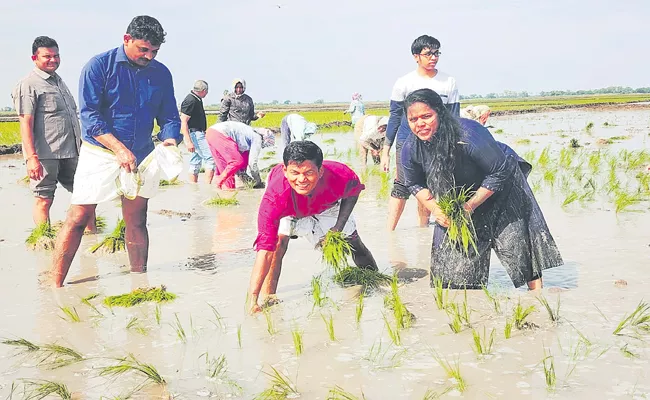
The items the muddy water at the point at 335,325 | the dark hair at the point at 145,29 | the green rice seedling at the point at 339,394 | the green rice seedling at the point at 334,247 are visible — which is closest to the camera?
the green rice seedling at the point at 339,394

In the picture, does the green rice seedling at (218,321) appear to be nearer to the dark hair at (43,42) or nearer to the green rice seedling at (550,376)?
the green rice seedling at (550,376)

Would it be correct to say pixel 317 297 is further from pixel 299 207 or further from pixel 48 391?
pixel 48 391

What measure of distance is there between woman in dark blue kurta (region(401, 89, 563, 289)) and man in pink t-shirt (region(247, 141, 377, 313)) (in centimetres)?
40

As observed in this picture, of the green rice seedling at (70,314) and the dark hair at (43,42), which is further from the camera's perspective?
the dark hair at (43,42)

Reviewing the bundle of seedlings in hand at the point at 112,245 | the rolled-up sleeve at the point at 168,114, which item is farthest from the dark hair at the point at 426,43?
the bundle of seedlings in hand at the point at 112,245

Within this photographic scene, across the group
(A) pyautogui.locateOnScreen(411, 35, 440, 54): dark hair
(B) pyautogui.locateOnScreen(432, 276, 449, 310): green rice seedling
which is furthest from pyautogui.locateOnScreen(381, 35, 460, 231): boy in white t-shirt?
(B) pyautogui.locateOnScreen(432, 276, 449, 310): green rice seedling

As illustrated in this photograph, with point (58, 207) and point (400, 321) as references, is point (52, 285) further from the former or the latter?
point (58, 207)

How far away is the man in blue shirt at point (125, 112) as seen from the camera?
417 cm

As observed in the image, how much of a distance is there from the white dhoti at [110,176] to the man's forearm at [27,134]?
41.3 inches

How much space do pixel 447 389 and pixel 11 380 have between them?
5.99 ft

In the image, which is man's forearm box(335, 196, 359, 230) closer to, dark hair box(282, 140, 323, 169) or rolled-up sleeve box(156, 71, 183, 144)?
dark hair box(282, 140, 323, 169)

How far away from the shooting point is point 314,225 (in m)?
4.26

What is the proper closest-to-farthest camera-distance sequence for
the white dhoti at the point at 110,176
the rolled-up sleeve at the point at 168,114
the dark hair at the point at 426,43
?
1. the white dhoti at the point at 110,176
2. the rolled-up sleeve at the point at 168,114
3. the dark hair at the point at 426,43

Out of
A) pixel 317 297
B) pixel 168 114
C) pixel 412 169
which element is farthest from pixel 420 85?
pixel 317 297
